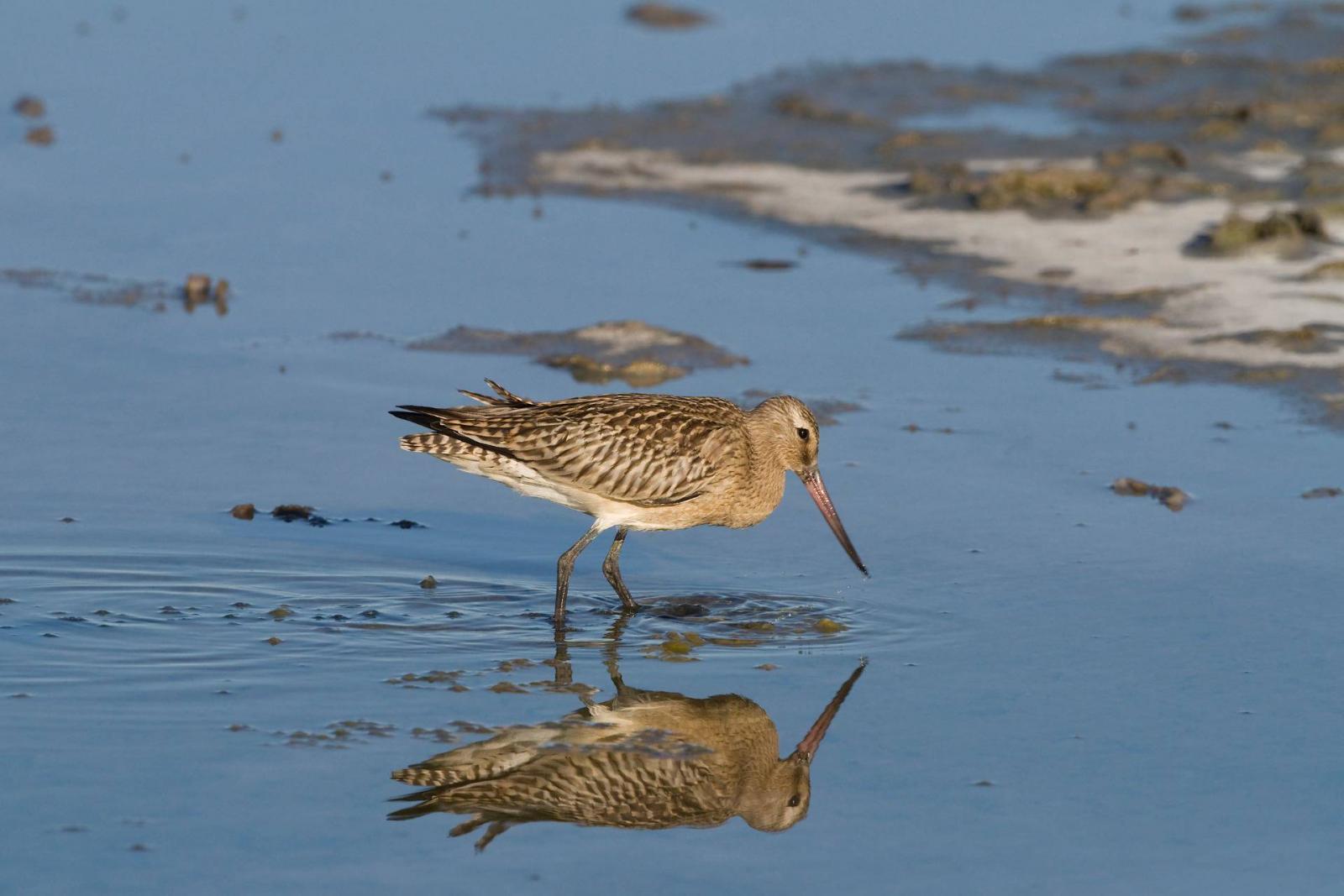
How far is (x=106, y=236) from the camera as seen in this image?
46.3 feet

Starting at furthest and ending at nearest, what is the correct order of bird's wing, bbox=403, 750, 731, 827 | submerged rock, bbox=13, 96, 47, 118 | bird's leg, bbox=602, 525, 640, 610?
submerged rock, bbox=13, 96, 47, 118
bird's leg, bbox=602, 525, 640, 610
bird's wing, bbox=403, 750, 731, 827

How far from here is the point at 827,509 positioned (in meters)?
9.00

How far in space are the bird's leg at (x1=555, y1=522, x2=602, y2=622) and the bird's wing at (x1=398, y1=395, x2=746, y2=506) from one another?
192 millimetres

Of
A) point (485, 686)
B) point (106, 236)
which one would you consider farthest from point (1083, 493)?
point (106, 236)

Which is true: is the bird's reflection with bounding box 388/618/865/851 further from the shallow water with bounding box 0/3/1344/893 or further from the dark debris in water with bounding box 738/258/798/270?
the dark debris in water with bounding box 738/258/798/270

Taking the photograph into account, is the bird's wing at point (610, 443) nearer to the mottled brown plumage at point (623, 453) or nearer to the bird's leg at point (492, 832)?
the mottled brown plumage at point (623, 453)

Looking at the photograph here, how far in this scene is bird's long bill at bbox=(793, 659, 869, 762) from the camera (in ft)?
22.4

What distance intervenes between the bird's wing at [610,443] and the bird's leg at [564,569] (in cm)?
19

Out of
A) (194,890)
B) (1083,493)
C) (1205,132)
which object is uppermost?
(1205,132)

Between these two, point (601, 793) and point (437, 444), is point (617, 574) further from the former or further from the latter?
point (601, 793)

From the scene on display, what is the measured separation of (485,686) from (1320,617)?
3.27 metres

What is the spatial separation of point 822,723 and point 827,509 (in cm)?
204

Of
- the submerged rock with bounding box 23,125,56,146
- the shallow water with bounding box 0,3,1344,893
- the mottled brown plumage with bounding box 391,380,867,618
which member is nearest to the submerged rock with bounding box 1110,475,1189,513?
the shallow water with bounding box 0,3,1344,893

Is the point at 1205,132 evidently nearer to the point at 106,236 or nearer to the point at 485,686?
the point at 106,236
